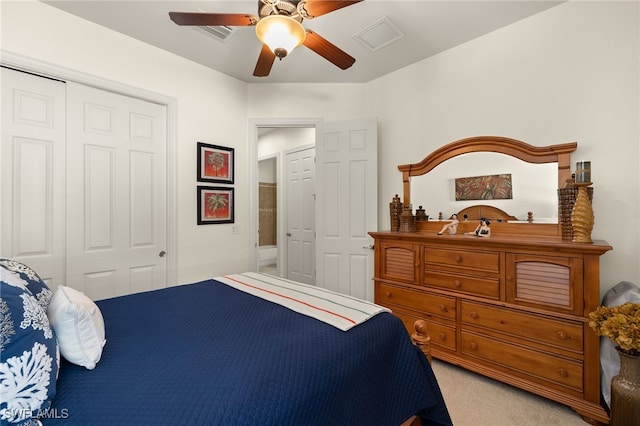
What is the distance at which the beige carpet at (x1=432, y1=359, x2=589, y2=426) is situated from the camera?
179 cm

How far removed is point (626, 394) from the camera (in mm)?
1531

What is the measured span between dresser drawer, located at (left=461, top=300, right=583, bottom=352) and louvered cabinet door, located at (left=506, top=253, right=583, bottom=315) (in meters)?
0.09

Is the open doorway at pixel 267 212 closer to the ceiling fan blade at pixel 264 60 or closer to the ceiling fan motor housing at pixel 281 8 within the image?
the ceiling fan blade at pixel 264 60

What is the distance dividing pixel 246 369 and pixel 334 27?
254 centimetres

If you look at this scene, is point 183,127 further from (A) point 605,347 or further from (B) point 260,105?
(A) point 605,347

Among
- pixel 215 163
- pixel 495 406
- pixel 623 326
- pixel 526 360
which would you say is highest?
pixel 215 163

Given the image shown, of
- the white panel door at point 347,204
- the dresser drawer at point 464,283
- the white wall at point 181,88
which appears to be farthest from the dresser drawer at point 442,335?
the white wall at point 181,88

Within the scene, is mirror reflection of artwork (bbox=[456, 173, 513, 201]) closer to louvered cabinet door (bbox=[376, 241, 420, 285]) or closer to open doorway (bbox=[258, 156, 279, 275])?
louvered cabinet door (bbox=[376, 241, 420, 285])

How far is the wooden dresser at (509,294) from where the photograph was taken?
1.80 metres

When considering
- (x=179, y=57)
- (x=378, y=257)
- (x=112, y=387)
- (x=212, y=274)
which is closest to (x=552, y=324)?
(x=378, y=257)

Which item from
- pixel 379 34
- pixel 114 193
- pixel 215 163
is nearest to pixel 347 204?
pixel 215 163

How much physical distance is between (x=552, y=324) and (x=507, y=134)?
4.86 feet

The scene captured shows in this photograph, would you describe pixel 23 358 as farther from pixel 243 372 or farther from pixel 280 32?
pixel 280 32

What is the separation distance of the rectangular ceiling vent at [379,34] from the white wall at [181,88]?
151 cm
